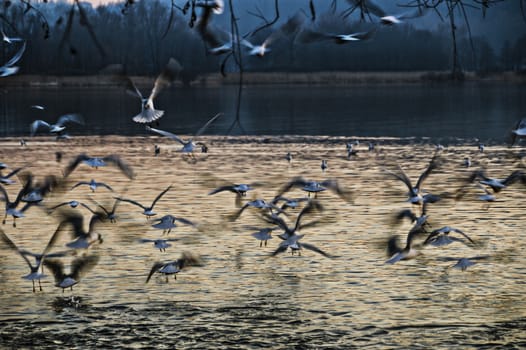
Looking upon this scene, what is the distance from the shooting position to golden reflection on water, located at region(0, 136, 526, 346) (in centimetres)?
1277

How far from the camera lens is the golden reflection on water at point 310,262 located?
12.8 meters

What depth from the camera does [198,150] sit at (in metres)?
41.1

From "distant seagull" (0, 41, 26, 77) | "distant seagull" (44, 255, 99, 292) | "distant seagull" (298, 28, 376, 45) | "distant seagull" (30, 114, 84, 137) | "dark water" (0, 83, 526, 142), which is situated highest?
"distant seagull" (298, 28, 376, 45)

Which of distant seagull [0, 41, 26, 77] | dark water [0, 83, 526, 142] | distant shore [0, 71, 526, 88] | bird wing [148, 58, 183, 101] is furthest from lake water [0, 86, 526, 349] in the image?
distant shore [0, 71, 526, 88]

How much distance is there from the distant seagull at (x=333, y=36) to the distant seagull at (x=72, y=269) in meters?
9.12

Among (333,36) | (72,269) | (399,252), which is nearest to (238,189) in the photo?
(399,252)

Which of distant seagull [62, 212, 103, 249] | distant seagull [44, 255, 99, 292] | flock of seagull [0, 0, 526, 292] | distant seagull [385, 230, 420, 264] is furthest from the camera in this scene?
distant seagull [62, 212, 103, 249]

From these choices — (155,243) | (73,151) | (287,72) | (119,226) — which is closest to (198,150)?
(73,151)

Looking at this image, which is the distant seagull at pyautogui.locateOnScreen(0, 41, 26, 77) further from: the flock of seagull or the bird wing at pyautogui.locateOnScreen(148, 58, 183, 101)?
the bird wing at pyautogui.locateOnScreen(148, 58, 183, 101)

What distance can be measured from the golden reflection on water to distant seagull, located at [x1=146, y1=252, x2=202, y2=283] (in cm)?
17

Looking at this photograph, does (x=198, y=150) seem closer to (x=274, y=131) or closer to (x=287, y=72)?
(x=274, y=131)

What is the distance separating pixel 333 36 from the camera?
5.14m

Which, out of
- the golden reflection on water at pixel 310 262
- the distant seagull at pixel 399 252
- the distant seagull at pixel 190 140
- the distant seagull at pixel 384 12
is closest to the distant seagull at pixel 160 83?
the distant seagull at pixel 190 140

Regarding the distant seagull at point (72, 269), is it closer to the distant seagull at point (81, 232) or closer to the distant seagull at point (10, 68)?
the distant seagull at point (81, 232)
